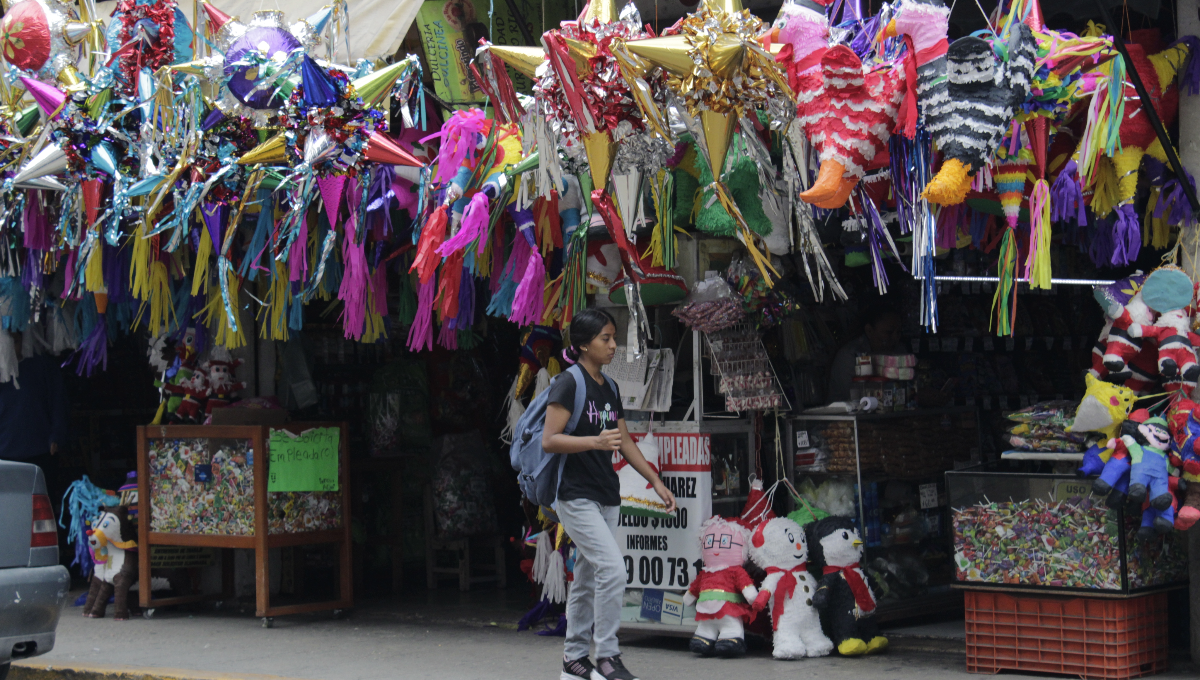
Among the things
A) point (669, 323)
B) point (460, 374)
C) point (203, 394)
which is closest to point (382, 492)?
point (460, 374)

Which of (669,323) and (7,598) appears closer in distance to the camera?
(7,598)

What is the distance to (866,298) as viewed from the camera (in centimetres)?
717

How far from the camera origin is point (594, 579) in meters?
5.34

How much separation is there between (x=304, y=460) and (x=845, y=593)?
3.27 m

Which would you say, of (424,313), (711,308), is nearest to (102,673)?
(424,313)

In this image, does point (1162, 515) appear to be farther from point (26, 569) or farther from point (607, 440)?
point (26, 569)

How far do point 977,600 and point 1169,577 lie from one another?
2.57ft

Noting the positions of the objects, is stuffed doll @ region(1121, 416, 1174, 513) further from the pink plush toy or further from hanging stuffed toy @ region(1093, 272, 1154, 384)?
the pink plush toy

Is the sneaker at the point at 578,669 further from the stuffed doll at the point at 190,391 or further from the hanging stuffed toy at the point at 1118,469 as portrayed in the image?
the stuffed doll at the point at 190,391

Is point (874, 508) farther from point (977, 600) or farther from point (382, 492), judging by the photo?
point (382, 492)

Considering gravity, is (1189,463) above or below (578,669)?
above

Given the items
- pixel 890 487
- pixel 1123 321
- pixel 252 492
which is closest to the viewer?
pixel 1123 321

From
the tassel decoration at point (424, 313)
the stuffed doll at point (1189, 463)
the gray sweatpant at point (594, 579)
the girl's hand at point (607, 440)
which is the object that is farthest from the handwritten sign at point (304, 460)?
the stuffed doll at point (1189, 463)

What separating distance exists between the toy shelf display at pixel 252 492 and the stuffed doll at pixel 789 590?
2846mm
